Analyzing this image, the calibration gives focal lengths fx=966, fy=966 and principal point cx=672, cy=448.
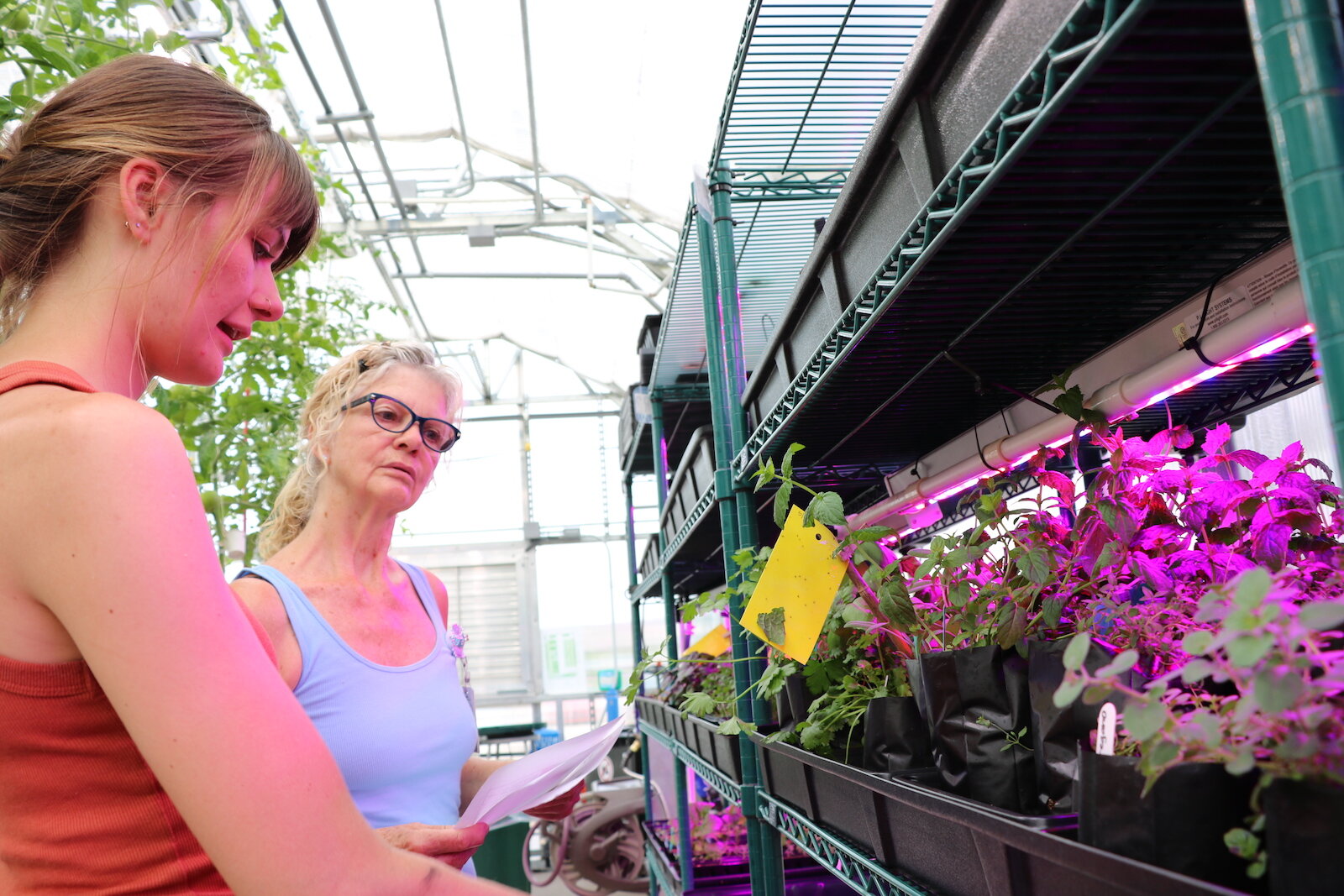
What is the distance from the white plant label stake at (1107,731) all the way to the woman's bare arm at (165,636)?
1.61ft

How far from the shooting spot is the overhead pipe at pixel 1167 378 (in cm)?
85

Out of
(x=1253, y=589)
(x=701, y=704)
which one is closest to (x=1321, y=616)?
(x=1253, y=589)

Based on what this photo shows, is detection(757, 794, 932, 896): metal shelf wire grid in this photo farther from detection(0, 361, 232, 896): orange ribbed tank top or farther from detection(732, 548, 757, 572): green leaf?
detection(0, 361, 232, 896): orange ribbed tank top

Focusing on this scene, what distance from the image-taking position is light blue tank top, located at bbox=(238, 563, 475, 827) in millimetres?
1165

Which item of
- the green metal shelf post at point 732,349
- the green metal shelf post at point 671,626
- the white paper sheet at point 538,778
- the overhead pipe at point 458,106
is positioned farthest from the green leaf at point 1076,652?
the overhead pipe at point 458,106

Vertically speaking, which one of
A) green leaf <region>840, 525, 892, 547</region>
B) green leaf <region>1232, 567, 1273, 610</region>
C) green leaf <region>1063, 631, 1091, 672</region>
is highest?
green leaf <region>840, 525, 892, 547</region>

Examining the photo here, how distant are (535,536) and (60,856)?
32.5 feet

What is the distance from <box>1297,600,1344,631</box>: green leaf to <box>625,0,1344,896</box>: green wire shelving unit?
74 mm

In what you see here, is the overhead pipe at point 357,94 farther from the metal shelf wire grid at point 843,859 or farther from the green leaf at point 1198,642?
the green leaf at point 1198,642

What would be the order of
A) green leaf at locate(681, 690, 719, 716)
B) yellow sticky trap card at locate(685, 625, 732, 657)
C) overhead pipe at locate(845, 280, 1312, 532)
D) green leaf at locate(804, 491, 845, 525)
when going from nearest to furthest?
overhead pipe at locate(845, 280, 1312, 532) → green leaf at locate(804, 491, 845, 525) → green leaf at locate(681, 690, 719, 716) → yellow sticky trap card at locate(685, 625, 732, 657)

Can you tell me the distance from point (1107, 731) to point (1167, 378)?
0.49 m

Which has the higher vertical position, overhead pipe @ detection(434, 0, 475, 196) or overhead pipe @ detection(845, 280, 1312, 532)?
overhead pipe @ detection(434, 0, 475, 196)

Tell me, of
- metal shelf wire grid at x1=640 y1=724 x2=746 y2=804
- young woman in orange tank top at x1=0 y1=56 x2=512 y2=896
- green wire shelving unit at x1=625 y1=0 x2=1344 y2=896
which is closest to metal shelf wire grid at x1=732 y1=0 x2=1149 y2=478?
green wire shelving unit at x1=625 y1=0 x2=1344 y2=896

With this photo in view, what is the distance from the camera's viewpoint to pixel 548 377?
1058 centimetres
